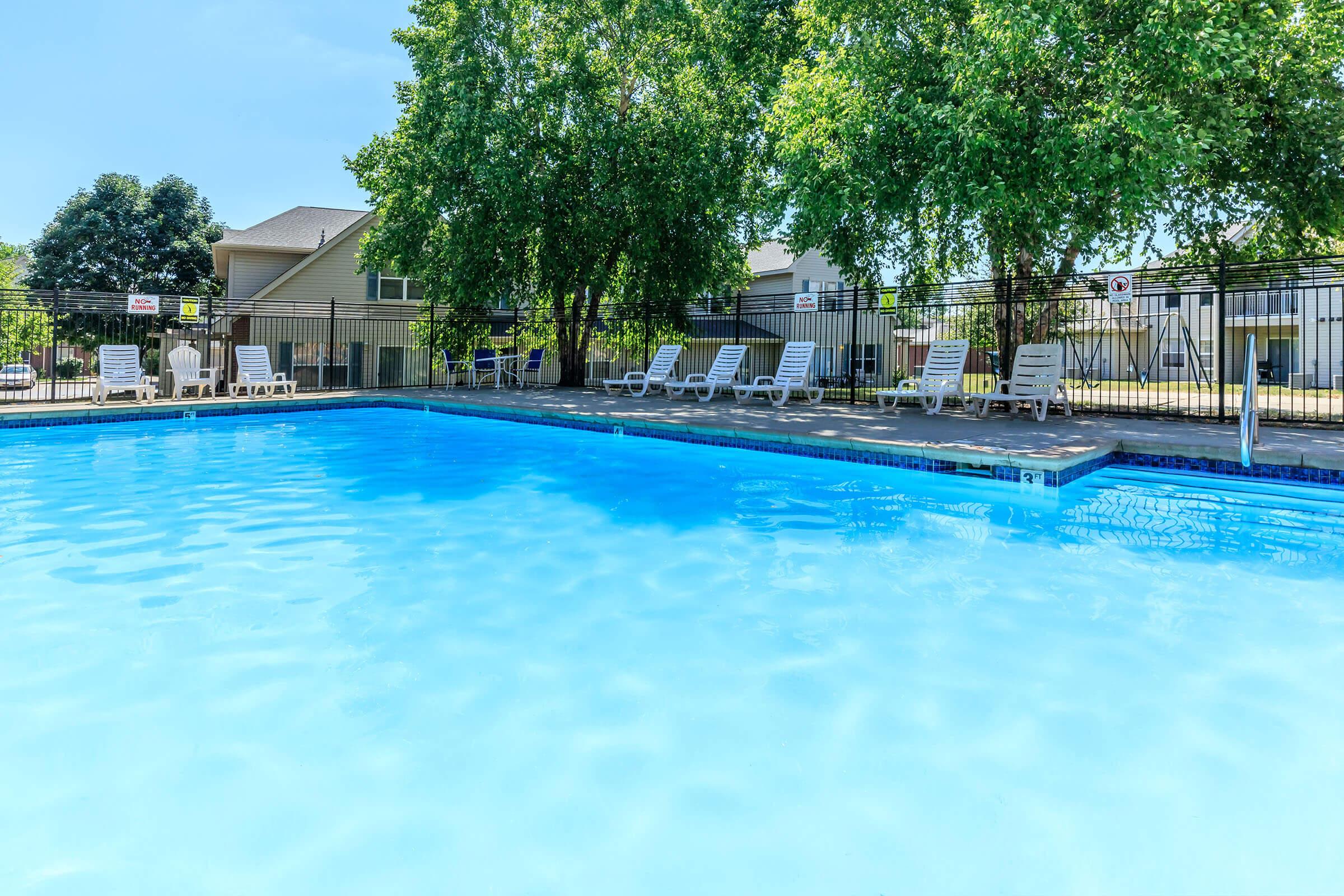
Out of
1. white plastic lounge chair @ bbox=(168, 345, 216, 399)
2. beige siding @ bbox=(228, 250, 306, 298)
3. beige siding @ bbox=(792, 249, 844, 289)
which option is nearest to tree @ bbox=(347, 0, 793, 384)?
white plastic lounge chair @ bbox=(168, 345, 216, 399)

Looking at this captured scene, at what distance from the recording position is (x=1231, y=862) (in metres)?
2.07

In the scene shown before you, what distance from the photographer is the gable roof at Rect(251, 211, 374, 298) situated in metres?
23.2

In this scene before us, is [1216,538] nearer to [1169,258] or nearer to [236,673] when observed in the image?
[236,673]

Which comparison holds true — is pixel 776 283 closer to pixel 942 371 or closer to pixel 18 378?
pixel 942 371

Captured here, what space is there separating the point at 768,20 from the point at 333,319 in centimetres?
1075

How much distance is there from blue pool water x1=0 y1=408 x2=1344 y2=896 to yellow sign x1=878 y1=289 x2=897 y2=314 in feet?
25.0

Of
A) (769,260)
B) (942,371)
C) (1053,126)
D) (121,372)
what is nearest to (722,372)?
(942,371)

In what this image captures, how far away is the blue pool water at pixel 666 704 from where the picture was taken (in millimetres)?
2102

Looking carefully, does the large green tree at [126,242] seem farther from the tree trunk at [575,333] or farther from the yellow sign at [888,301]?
the yellow sign at [888,301]

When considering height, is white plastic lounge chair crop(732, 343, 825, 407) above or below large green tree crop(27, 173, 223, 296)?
below

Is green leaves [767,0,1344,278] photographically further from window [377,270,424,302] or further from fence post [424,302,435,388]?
window [377,270,424,302]

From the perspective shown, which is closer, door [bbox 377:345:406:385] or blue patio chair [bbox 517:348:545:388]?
blue patio chair [bbox 517:348:545:388]

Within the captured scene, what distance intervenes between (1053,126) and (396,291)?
69.1 ft

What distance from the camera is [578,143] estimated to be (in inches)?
643
